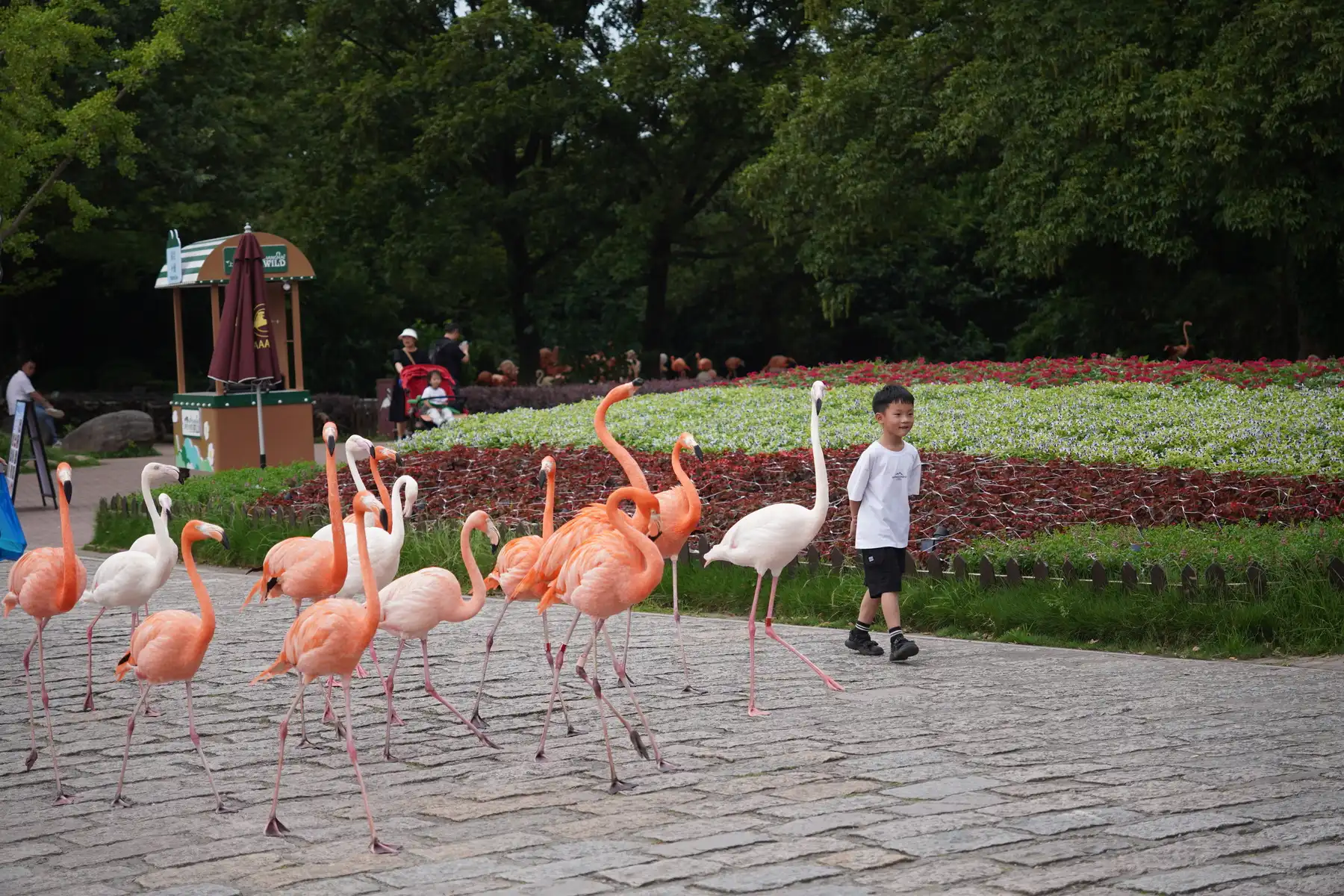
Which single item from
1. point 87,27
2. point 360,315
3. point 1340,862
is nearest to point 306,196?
point 360,315

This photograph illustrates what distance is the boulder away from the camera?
2573cm

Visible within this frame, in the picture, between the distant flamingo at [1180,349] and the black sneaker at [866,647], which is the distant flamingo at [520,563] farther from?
the distant flamingo at [1180,349]

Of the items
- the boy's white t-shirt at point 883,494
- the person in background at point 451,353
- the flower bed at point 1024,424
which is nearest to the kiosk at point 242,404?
the flower bed at point 1024,424

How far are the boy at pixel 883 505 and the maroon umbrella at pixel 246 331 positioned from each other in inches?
405

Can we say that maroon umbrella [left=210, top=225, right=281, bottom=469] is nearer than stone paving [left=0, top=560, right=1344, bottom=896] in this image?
No

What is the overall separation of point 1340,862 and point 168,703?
5584mm

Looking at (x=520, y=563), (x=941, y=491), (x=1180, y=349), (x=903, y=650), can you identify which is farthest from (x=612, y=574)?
(x=1180, y=349)

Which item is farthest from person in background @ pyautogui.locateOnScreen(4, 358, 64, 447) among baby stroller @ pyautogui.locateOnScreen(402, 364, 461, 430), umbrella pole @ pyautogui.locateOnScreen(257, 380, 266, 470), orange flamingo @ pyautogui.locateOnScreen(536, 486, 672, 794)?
orange flamingo @ pyautogui.locateOnScreen(536, 486, 672, 794)

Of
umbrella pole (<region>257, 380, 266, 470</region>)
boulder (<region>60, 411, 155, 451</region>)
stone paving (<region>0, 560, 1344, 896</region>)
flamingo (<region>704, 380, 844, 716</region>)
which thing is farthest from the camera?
boulder (<region>60, 411, 155, 451</region>)

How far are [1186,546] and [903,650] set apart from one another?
2219mm

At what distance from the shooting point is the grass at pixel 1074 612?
8.17m

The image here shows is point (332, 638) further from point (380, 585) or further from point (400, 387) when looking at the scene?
point (400, 387)

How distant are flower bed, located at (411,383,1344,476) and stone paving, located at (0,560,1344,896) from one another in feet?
15.6

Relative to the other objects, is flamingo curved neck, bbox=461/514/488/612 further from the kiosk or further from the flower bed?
the kiosk
